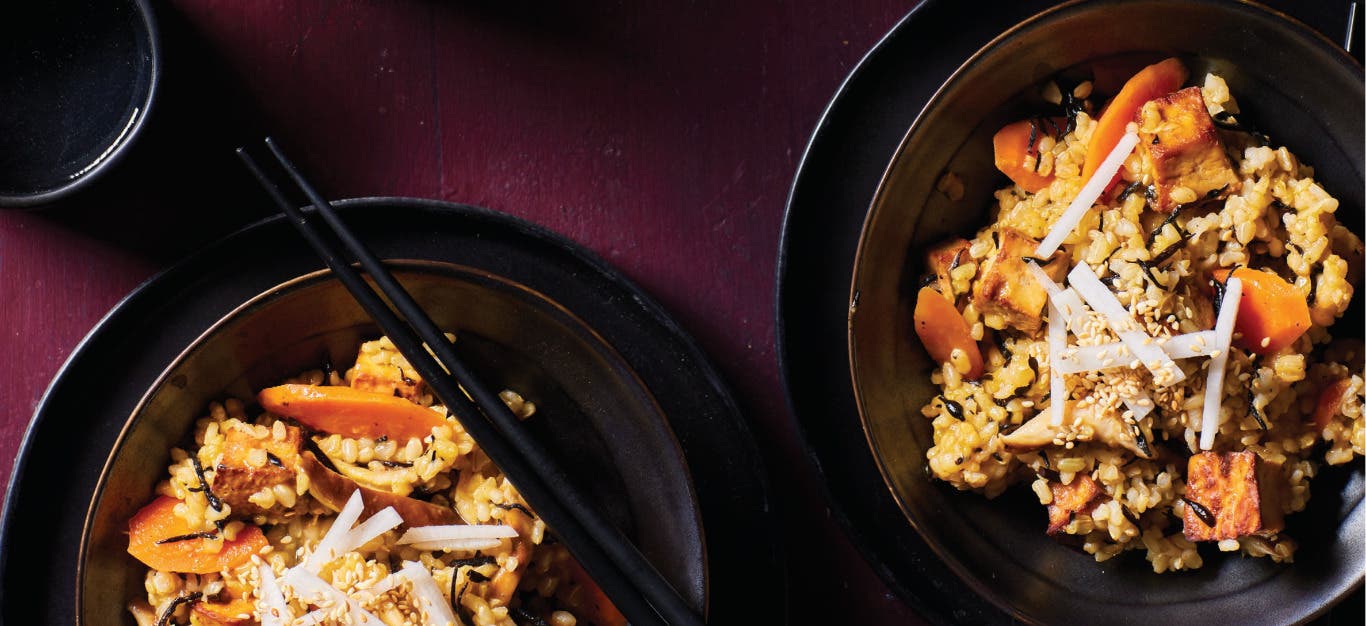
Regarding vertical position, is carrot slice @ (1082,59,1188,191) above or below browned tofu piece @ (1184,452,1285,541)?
above

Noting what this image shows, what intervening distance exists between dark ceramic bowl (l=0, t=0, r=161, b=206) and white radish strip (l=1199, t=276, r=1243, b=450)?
193 cm

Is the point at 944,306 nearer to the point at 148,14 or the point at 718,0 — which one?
the point at 718,0

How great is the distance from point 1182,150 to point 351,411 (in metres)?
1.48

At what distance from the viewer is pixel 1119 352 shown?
1607 mm

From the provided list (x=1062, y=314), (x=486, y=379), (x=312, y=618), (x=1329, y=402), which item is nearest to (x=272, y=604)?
(x=312, y=618)

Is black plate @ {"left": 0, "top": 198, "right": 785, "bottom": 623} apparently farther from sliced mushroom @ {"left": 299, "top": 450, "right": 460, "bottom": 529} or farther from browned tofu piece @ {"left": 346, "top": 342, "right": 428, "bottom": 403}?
sliced mushroom @ {"left": 299, "top": 450, "right": 460, "bottom": 529}

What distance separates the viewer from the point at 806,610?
2.03 m

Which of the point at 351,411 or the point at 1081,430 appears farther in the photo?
the point at 351,411

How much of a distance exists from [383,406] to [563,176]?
0.58 metres

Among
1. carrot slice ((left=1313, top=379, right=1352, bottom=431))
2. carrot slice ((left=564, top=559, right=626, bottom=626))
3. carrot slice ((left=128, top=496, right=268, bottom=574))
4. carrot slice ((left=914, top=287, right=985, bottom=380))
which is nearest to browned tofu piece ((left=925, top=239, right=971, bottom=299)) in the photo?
carrot slice ((left=914, top=287, right=985, bottom=380))

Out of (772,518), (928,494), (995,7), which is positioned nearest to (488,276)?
(772,518)

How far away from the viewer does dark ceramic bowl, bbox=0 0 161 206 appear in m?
1.86

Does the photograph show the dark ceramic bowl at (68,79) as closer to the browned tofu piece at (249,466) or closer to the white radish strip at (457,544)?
the browned tofu piece at (249,466)

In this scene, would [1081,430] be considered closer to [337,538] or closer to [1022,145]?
[1022,145]
